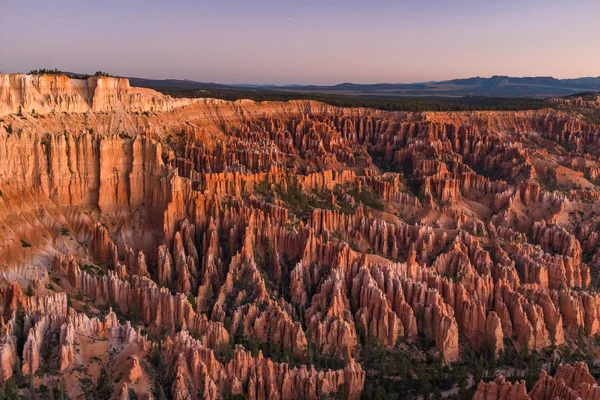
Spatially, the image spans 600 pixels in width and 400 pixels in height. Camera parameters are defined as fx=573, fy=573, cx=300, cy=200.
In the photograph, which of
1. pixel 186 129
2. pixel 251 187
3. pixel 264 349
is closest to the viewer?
pixel 264 349

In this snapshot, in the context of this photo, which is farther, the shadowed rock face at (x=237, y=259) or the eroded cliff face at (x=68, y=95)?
the eroded cliff face at (x=68, y=95)

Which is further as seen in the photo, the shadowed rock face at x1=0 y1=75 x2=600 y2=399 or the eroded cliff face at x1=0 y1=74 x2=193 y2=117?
the eroded cliff face at x1=0 y1=74 x2=193 y2=117

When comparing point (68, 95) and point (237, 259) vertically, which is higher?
point (68, 95)

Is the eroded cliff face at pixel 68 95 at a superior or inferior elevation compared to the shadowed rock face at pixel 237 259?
superior

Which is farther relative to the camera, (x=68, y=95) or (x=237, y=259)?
(x=68, y=95)

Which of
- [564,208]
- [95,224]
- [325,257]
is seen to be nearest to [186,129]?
[95,224]

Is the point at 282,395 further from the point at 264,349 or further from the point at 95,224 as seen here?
the point at 95,224

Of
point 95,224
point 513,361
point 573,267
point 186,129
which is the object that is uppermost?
point 186,129

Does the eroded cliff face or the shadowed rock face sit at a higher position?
the eroded cliff face
